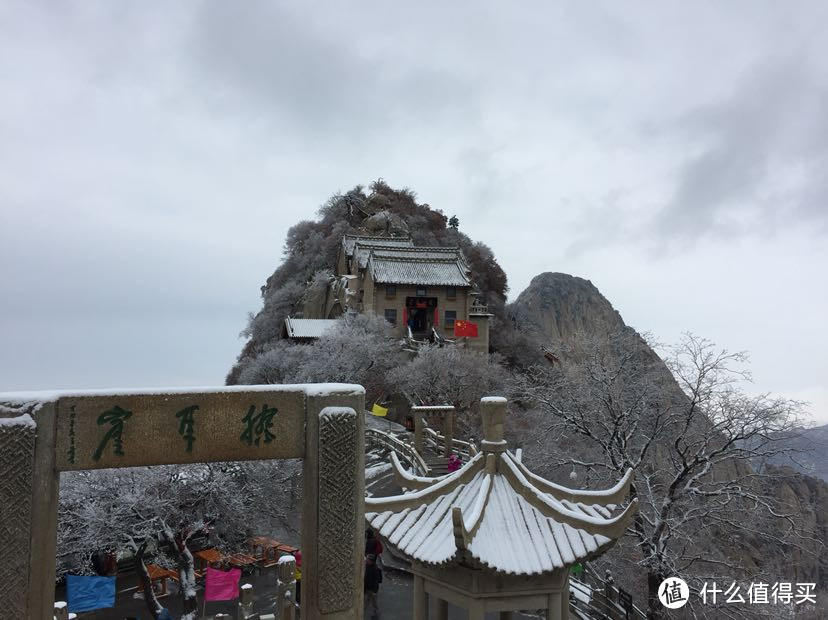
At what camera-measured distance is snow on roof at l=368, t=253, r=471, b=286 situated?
39.0 metres

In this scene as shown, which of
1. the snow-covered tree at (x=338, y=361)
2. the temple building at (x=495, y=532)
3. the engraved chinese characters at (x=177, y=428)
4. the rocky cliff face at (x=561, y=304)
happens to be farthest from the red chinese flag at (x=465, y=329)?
the engraved chinese characters at (x=177, y=428)

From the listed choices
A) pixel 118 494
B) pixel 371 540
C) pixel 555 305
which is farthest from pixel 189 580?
pixel 555 305

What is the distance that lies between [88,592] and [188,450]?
33.9ft

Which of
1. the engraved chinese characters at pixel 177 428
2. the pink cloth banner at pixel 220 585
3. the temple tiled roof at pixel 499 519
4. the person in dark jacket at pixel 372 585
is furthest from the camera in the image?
the pink cloth banner at pixel 220 585

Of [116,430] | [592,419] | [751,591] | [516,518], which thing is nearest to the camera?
[116,430]

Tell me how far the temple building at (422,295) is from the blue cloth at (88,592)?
982 inches

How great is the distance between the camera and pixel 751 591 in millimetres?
11461

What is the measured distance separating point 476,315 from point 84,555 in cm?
2912

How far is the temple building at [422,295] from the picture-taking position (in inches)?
1518

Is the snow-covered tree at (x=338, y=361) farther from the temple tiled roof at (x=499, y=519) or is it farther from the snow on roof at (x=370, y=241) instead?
the temple tiled roof at (x=499, y=519)

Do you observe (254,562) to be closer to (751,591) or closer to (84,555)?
(84,555)

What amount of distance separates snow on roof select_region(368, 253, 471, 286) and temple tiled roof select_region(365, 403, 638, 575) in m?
32.2

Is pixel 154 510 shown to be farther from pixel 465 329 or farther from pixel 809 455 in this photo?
pixel 465 329

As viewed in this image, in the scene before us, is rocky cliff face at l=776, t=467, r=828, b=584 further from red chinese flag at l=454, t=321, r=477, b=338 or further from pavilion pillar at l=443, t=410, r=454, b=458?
red chinese flag at l=454, t=321, r=477, b=338
